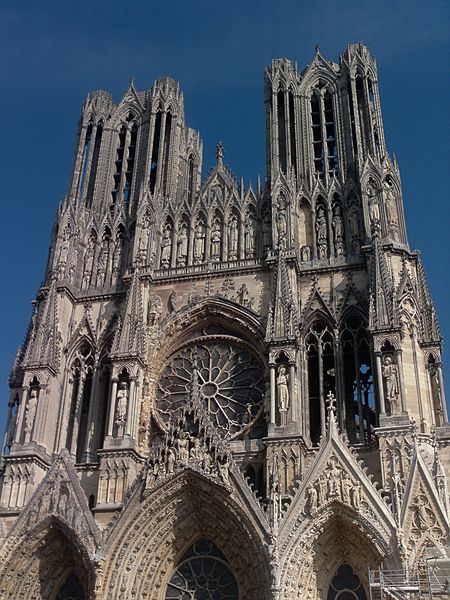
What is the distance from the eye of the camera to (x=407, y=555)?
58.5ft

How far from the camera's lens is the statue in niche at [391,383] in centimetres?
2031

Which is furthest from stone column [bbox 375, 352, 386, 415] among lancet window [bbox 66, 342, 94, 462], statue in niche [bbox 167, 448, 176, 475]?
lancet window [bbox 66, 342, 94, 462]

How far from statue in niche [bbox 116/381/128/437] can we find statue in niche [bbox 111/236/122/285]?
462 centimetres

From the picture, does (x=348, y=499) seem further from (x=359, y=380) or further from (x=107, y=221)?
(x=107, y=221)

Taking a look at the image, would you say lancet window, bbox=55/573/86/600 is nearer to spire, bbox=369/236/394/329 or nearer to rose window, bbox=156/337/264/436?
rose window, bbox=156/337/264/436

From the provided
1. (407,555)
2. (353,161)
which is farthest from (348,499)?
(353,161)

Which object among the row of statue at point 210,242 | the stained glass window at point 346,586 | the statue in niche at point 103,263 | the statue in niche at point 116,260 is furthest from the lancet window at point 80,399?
the stained glass window at point 346,586

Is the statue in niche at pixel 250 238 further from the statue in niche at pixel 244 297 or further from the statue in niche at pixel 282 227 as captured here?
the statue in niche at pixel 244 297

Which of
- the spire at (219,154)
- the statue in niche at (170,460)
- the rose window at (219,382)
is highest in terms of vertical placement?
the spire at (219,154)

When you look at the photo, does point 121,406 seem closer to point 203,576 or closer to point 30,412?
point 30,412

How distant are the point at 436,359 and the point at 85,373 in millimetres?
10547

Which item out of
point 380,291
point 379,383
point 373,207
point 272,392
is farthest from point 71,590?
point 373,207

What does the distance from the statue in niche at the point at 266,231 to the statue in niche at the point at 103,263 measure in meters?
5.47

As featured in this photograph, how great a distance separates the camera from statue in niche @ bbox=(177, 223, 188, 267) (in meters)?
25.7
